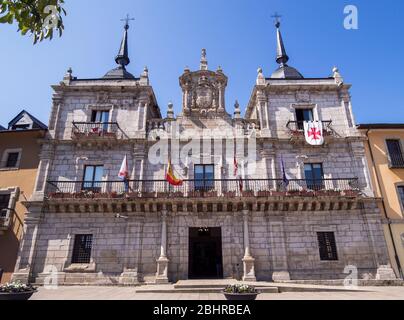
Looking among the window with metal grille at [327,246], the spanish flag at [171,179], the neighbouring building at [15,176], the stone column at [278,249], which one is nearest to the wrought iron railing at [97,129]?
the neighbouring building at [15,176]

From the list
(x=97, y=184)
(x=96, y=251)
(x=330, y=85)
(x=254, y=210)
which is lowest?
(x=96, y=251)

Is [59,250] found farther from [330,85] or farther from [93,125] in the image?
[330,85]

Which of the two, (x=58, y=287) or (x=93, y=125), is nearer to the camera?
(x=58, y=287)

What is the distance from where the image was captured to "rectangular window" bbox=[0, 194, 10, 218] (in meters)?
18.3

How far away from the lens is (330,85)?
862 inches

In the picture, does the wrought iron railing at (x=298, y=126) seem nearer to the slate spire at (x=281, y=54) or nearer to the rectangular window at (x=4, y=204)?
the slate spire at (x=281, y=54)

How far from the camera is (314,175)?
64.1 feet

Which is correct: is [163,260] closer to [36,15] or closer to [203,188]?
[203,188]

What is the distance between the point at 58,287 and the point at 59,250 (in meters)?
2.24

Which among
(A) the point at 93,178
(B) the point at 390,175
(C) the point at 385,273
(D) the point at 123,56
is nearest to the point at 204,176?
A: (A) the point at 93,178

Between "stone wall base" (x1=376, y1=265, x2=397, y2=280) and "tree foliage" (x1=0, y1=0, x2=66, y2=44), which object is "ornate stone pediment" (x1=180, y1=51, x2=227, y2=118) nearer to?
"stone wall base" (x1=376, y1=265, x2=397, y2=280)

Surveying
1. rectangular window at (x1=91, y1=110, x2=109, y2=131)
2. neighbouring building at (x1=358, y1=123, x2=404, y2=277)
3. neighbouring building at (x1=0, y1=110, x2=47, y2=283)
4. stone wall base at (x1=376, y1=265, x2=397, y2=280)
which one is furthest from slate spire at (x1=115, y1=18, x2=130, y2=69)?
stone wall base at (x1=376, y1=265, x2=397, y2=280)

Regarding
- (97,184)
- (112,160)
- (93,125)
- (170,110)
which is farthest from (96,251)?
(170,110)

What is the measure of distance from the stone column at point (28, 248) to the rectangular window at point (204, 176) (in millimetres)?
10496
